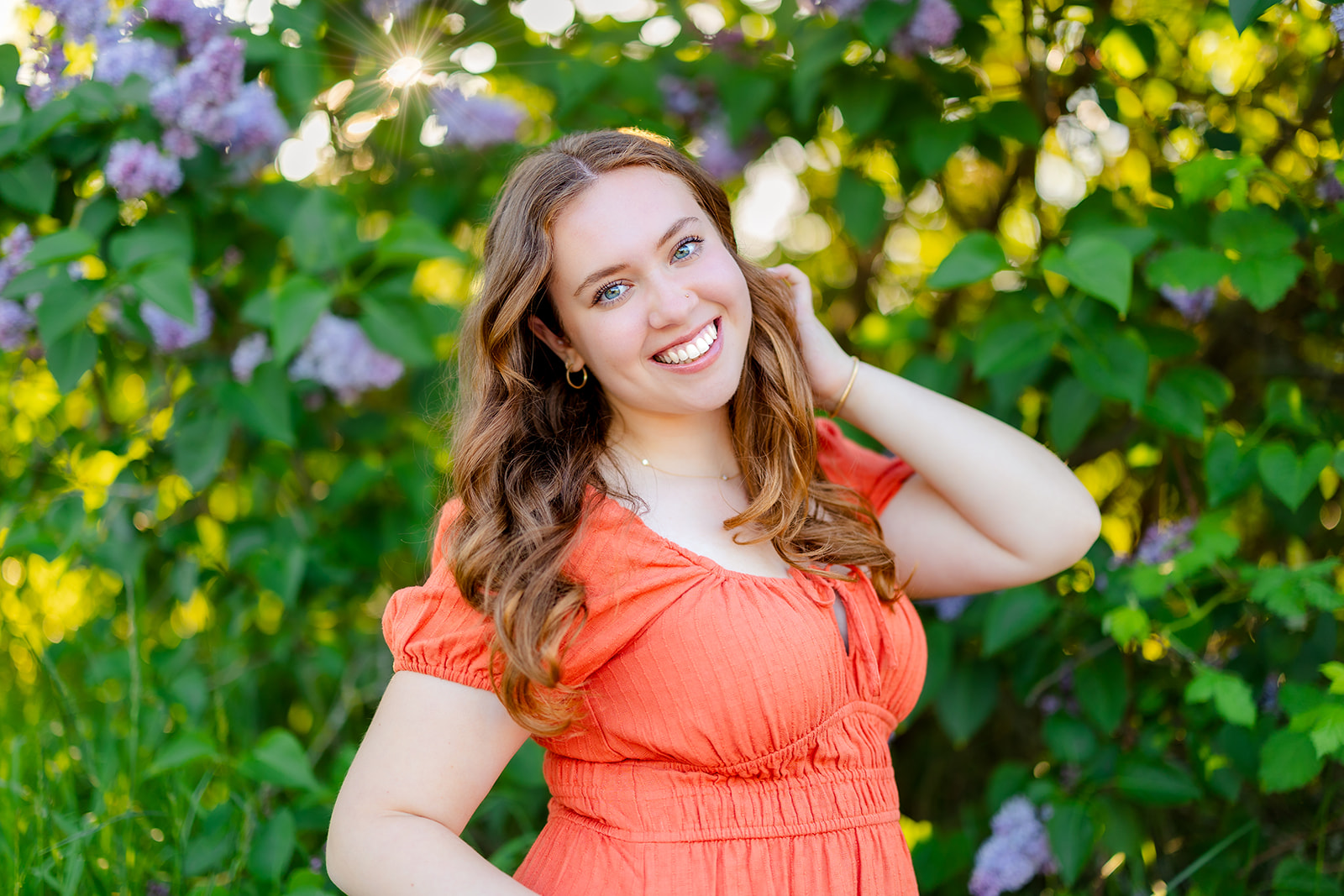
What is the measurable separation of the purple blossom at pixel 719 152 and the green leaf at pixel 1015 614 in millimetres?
1263

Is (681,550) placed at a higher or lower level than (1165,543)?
higher

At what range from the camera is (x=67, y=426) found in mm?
2424

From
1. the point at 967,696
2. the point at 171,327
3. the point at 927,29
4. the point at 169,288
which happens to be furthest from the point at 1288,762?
the point at 171,327

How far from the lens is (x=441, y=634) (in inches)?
50.2

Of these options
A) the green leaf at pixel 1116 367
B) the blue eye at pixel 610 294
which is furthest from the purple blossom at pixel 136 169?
the green leaf at pixel 1116 367

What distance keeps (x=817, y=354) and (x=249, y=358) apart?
126 cm

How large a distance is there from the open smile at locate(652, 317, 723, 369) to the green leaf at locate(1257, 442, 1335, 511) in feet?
3.30

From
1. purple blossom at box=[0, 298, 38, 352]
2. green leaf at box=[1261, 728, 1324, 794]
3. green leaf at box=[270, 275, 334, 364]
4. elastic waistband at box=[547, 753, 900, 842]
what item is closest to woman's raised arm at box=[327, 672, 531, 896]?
elastic waistband at box=[547, 753, 900, 842]

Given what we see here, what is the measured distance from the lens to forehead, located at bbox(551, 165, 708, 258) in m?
1.34

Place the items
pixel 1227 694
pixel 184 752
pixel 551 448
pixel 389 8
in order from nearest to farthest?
pixel 551 448, pixel 1227 694, pixel 184 752, pixel 389 8

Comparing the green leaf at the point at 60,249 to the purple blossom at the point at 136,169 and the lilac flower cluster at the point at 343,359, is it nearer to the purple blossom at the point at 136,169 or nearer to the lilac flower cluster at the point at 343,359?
the purple blossom at the point at 136,169

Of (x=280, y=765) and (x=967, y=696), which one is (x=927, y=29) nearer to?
(x=967, y=696)

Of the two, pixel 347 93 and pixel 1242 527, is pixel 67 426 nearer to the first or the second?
pixel 347 93

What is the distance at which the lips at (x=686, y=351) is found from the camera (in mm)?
1359
